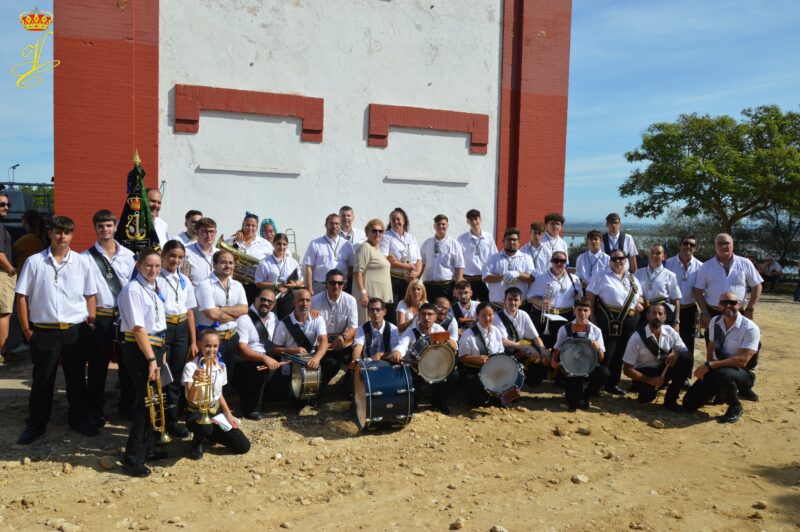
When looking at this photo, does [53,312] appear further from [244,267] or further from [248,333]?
[244,267]

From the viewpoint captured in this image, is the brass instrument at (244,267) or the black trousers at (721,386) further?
the brass instrument at (244,267)

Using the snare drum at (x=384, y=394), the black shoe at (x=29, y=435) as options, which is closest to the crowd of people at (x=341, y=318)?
the black shoe at (x=29, y=435)

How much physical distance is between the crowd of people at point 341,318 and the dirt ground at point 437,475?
0.31m

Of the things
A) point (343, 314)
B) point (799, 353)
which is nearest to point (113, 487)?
point (343, 314)

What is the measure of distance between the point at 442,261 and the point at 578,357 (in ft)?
8.20

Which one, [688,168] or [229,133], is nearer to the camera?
[229,133]

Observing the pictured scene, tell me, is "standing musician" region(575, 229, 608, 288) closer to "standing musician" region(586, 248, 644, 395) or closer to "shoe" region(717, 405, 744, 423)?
"standing musician" region(586, 248, 644, 395)

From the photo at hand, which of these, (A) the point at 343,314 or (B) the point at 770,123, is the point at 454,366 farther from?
(B) the point at 770,123

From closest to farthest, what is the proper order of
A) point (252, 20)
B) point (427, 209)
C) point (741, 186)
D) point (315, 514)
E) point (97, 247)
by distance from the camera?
point (315, 514) → point (97, 247) → point (252, 20) → point (427, 209) → point (741, 186)

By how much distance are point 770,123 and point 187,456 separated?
25.4m

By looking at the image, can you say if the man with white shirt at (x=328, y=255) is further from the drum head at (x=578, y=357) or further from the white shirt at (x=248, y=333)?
the drum head at (x=578, y=357)

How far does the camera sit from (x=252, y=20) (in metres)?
10.5

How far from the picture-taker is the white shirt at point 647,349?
27.5ft

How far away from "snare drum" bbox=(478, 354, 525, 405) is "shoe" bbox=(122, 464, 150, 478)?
3.71 meters
